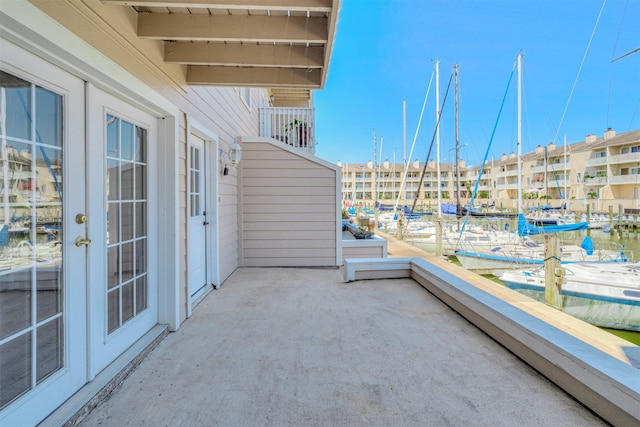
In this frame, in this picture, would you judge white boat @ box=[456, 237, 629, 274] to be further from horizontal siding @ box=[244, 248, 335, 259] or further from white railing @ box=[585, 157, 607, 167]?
white railing @ box=[585, 157, 607, 167]

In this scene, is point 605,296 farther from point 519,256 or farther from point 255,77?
point 255,77

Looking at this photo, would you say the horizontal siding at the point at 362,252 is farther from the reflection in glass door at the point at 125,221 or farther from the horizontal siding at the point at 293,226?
the reflection in glass door at the point at 125,221

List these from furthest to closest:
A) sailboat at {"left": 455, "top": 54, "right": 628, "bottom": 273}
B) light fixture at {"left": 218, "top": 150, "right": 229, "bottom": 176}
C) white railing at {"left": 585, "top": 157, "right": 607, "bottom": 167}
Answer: white railing at {"left": 585, "top": 157, "right": 607, "bottom": 167}, sailboat at {"left": 455, "top": 54, "right": 628, "bottom": 273}, light fixture at {"left": 218, "top": 150, "right": 229, "bottom": 176}

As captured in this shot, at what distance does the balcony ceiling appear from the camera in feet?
5.95

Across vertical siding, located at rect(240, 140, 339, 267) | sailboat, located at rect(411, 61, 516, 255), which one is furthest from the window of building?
sailboat, located at rect(411, 61, 516, 255)

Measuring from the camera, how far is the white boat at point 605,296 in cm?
545

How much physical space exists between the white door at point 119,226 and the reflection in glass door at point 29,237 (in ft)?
0.76

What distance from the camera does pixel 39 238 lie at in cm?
153

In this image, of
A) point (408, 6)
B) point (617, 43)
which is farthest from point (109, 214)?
point (408, 6)

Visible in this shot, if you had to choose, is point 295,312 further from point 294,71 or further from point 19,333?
point 294,71

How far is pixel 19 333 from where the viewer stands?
1409 mm

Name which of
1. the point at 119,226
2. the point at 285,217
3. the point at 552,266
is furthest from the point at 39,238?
the point at 552,266

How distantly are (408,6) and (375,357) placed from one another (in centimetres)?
1517

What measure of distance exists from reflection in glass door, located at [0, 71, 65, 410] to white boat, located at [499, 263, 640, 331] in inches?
267
